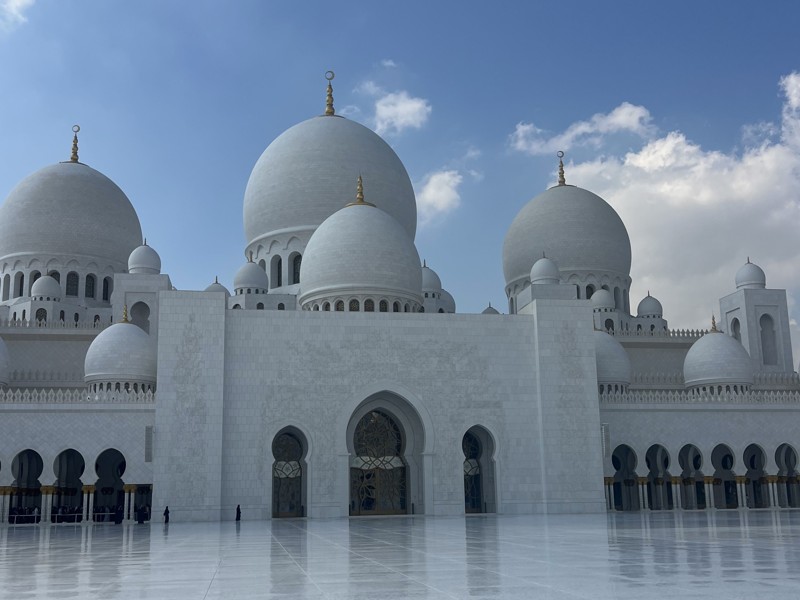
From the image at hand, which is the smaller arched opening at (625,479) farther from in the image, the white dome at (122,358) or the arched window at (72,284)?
the arched window at (72,284)

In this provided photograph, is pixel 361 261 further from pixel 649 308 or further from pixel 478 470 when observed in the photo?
pixel 649 308

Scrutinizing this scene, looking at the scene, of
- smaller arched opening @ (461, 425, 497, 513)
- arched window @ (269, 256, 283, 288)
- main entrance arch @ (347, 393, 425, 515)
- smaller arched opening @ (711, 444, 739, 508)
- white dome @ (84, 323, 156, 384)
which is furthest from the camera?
arched window @ (269, 256, 283, 288)

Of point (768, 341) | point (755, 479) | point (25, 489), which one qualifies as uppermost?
point (768, 341)

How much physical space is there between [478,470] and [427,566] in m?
15.8

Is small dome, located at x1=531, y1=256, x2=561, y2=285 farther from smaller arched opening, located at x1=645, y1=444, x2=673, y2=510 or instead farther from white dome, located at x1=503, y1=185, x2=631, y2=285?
smaller arched opening, located at x1=645, y1=444, x2=673, y2=510

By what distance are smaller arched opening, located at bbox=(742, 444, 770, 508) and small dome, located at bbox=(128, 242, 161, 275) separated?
64.9ft

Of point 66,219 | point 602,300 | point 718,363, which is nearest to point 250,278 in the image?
point 66,219

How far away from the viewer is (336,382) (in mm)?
22531

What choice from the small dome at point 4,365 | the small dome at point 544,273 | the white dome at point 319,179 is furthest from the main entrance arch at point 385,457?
the small dome at point 4,365

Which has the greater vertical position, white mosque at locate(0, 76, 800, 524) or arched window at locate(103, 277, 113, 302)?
arched window at locate(103, 277, 113, 302)

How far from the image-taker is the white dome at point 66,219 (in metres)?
32.2

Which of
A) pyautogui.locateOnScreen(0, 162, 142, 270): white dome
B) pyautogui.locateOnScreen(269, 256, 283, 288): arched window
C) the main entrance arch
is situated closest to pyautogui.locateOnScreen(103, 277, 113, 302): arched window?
pyautogui.locateOnScreen(0, 162, 142, 270): white dome

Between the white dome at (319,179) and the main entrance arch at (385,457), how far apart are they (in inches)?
341

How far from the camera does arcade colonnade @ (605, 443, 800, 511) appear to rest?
26062 mm
